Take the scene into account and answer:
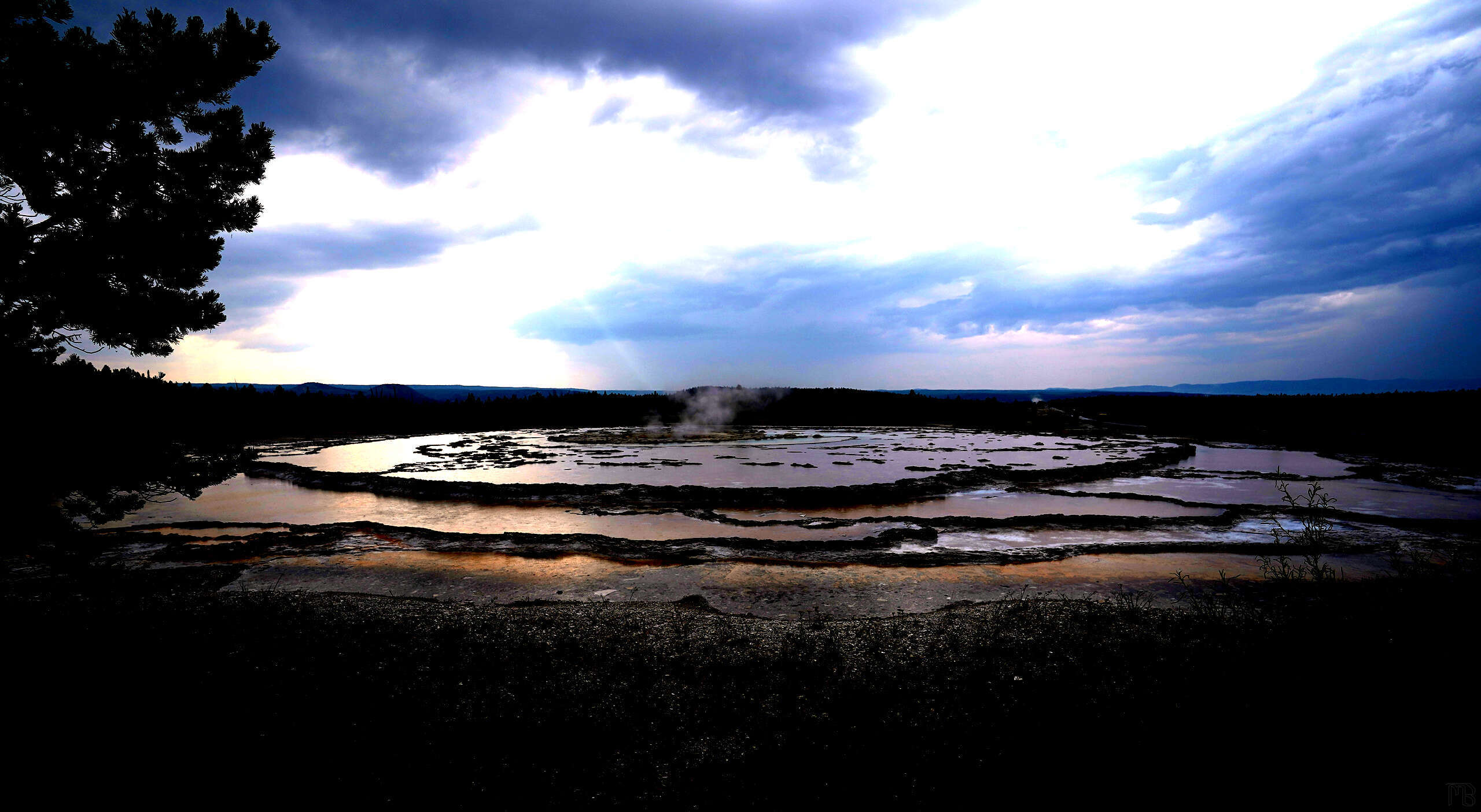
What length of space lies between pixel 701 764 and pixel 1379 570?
1365cm

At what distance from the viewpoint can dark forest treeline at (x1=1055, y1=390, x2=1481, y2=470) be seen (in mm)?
31453

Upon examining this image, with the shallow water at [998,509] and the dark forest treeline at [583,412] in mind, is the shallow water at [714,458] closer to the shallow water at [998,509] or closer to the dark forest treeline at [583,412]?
the shallow water at [998,509]

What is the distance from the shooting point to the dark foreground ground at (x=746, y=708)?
11.5ft

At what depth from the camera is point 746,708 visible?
4.73 meters

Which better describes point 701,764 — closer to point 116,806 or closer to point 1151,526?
point 116,806

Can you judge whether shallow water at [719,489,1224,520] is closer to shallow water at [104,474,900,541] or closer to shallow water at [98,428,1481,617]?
shallow water at [98,428,1481,617]

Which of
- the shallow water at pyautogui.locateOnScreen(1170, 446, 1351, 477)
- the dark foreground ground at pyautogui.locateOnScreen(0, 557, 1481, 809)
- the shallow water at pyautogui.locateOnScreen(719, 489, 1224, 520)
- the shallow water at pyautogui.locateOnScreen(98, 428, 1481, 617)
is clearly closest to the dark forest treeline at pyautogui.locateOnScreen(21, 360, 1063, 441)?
the shallow water at pyautogui.locateOnScreen(1170, 446, 1351, 477)

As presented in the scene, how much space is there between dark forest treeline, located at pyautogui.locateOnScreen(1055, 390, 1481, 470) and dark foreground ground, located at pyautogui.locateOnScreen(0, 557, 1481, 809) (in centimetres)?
3351

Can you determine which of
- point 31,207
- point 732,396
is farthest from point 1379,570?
point 732,396

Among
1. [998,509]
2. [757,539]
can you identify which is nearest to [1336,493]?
[998,509]

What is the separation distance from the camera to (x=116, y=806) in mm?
3145

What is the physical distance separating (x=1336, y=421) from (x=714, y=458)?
172 ft

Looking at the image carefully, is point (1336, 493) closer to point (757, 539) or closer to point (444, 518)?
point (757, 539)

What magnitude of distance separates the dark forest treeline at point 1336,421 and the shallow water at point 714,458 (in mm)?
10725
